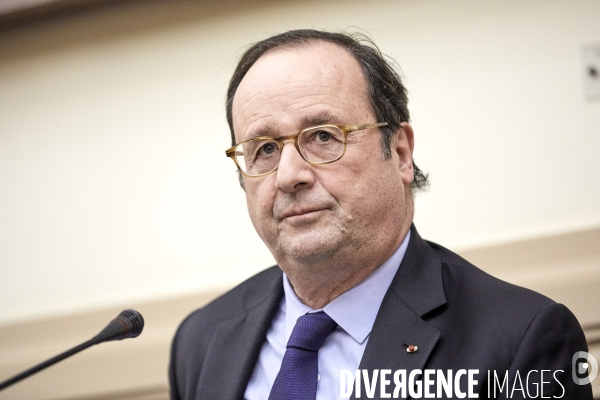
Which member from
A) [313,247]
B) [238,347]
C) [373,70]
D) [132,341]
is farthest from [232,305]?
[373,70]

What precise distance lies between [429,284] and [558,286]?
0.68 m

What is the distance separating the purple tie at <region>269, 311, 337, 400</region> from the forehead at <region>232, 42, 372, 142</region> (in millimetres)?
451

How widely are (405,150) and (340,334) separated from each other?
1.62ft

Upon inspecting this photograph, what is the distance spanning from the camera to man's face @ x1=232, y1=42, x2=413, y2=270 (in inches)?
52.4

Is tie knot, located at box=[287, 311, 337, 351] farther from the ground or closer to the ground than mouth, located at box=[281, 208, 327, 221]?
closer to the ground

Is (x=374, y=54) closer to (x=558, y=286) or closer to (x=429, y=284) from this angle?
(x=429, y=284)

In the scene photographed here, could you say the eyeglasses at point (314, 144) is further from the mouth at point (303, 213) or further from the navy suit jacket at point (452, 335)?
the navy suit jacket at point (452, 335)

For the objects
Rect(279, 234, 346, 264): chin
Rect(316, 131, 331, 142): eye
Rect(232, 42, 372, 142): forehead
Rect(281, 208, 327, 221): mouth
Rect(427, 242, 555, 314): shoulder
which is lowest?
Rect(427, 242, 555, 314): shoulder

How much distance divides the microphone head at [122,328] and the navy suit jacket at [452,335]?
36 cm

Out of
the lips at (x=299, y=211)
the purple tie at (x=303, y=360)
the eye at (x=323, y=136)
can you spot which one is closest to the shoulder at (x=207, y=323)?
the purple tie at (x=303, y=360)

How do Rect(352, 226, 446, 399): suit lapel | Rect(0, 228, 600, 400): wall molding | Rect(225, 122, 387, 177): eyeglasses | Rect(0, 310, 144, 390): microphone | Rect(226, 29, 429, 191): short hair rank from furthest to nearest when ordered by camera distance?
1. Rect(0, 228, 600, 400): wall molding
2. Rect(226, 29, 429, 191): short hair
3. Rect(225, 122, 387, 177): eyeglasses
4. Rect(352, 226, 446, 399): suit lapel
5. Rect(0, 310, 144, 390): microphone

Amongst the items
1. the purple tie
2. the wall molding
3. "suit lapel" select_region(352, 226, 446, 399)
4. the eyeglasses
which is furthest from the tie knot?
the wall molding

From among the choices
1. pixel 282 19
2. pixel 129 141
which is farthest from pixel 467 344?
pixel 129 141

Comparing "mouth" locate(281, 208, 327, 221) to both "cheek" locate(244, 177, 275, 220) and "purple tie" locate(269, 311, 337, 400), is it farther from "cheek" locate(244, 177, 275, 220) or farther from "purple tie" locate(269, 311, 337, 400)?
"purple tie" locate(269, 311, 337, 400)
